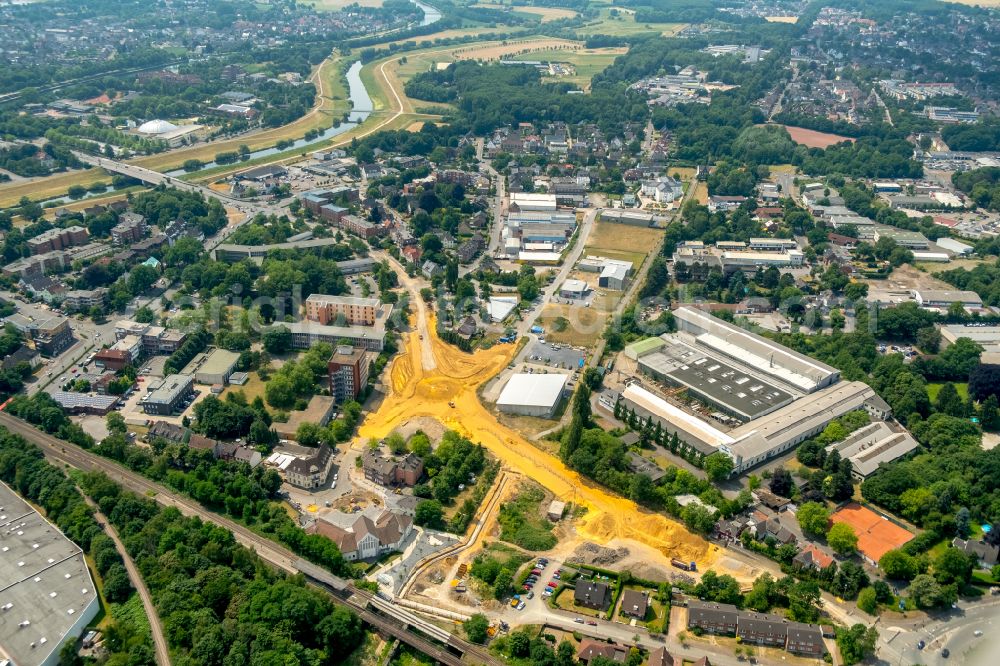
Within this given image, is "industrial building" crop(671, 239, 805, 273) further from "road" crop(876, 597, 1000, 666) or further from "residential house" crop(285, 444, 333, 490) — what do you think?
"residential house" crop(285, 444, 333, 490)

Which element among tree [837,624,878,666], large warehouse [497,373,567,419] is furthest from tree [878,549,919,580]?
large warehouse [497,373,567,419]

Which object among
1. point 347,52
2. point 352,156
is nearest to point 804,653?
point 352,156

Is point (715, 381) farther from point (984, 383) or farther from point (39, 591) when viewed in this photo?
point (39, 591)

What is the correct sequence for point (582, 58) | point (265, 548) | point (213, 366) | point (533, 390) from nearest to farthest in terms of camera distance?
point (265, 548) < point (533, 390) < point (213, 366) < point (582, 58)

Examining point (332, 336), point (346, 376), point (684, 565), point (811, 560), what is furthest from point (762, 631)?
point (332, 336)

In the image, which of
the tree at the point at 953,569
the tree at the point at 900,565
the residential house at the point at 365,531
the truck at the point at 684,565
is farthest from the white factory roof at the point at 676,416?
the residential house at the point at 365,531

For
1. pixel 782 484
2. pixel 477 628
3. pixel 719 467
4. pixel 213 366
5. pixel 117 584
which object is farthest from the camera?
pixel 213 366
